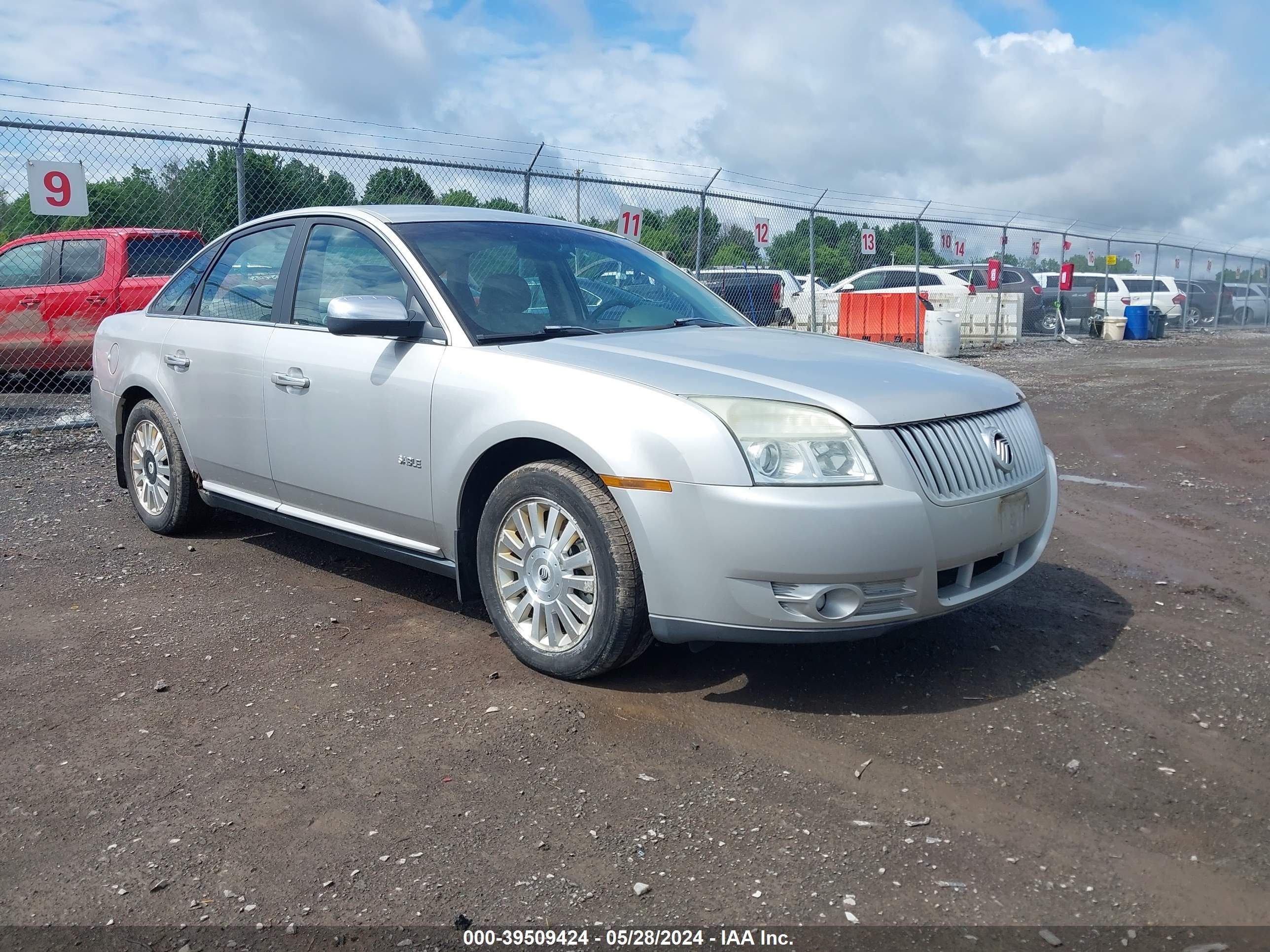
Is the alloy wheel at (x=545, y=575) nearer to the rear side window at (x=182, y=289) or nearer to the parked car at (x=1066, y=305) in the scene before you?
the rear side window at (x=182, y=289)

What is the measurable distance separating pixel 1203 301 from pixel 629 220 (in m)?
25.3

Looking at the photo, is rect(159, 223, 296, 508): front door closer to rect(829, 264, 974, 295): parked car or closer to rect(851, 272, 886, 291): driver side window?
rect(829, 264, 974, 295): parked car

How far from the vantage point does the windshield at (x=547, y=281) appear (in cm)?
436

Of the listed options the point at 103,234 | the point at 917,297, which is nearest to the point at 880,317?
the point at 917,297

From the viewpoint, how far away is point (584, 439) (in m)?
3.60

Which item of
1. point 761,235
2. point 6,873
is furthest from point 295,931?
point 761,235

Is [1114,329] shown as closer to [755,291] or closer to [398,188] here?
[755,291]

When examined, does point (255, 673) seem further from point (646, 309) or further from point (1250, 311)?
point (1250, 311)

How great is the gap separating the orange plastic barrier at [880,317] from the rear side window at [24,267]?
41.6 ft

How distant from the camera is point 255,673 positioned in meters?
4.00

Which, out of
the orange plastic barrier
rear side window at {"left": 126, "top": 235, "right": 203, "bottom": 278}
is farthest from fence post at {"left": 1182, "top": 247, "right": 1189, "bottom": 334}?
rear side window at {"left": 126, "top": 235, "right": 203, "bottom": 278}

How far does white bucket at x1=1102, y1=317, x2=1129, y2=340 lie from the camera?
994 inches

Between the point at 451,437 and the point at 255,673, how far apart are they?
1103mm

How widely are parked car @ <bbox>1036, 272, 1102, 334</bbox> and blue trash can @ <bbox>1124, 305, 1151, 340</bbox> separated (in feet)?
3.19
